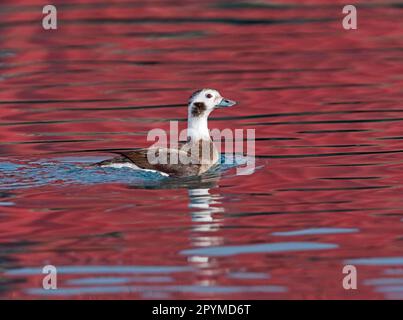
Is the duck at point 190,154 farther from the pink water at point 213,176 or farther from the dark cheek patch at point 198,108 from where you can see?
the pink water at point 213,176

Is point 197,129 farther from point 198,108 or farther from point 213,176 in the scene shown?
point 213,176

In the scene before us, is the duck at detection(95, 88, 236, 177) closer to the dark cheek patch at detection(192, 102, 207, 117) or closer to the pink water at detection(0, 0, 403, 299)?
the dark cheek patch at detection(192, 102, 207, 117)

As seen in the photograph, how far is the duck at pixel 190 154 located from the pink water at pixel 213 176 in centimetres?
20

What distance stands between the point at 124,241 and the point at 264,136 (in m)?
5.64

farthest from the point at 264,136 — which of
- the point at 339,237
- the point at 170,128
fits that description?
the point at 339,237

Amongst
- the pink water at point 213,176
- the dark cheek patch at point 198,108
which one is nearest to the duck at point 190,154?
the dark cheek patch at point 198,108

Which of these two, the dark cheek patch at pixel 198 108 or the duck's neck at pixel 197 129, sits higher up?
the dark cheek patch at pixel 198 108

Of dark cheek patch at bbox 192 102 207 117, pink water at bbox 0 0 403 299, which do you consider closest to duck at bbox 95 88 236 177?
Answer: dark cheek patch at bbox 192 102 207 117

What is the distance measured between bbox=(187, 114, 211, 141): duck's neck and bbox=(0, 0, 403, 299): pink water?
753 mm

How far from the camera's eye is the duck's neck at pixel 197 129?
16.8 meters

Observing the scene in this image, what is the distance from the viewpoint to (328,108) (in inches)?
784

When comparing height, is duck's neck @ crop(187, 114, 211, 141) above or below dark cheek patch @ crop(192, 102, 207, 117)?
below

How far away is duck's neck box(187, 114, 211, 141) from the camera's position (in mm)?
16766

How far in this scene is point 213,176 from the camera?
628 inches
